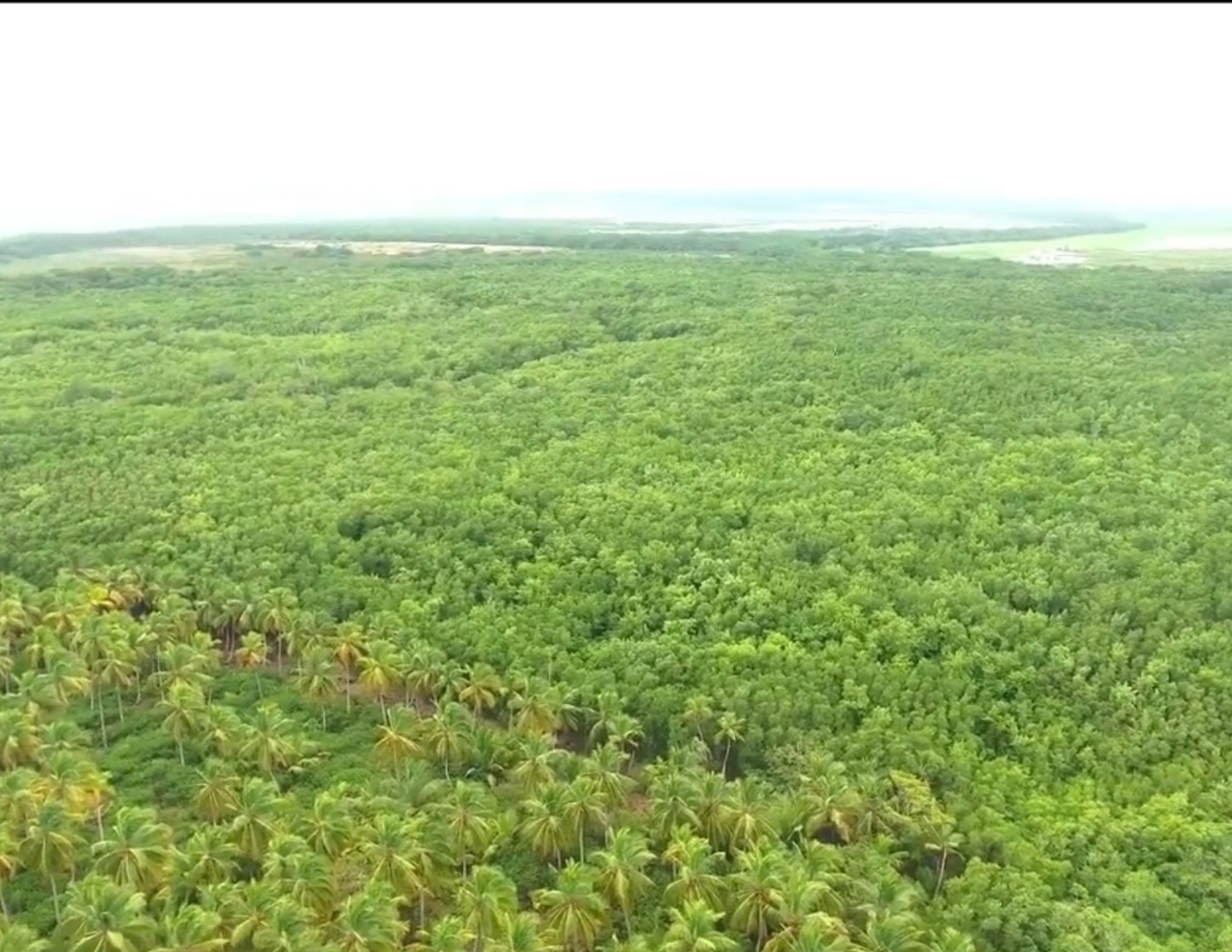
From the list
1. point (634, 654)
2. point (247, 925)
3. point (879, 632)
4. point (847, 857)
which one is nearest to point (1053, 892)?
point (847, 857)

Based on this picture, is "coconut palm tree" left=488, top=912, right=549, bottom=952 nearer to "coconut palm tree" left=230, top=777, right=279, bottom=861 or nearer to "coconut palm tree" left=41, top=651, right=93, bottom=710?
"coconut palm tree" left=230, top=777, right=279, bottom=861

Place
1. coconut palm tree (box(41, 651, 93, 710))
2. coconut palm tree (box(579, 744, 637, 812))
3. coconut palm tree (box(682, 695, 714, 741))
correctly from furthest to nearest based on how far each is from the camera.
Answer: coconut palm tree (box(41, 651, 93, 710))
coconut palm tree (box(682, 695, 714, 741))
coconut palm tree (box(579, 744, 637, 812))

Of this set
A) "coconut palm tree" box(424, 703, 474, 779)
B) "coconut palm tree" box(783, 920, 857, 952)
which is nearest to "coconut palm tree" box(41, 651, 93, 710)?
"coconut palm tree" box(424, 703, 474, 779)

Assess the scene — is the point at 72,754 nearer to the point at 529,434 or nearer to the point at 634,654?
the point at 634,654

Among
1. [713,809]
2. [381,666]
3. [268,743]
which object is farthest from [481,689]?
[713,809]

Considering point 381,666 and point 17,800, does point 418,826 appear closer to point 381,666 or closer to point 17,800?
point 381,666
